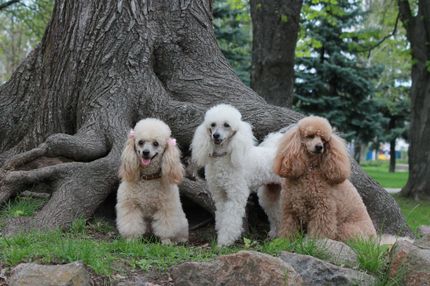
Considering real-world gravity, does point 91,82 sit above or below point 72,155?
above

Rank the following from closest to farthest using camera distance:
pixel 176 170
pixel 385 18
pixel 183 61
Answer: pixel 176 170 < pixel 183 61 < pixel 385 18

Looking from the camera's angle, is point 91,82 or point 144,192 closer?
point 144,192

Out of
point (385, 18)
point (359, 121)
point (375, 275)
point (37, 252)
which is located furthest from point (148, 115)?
point (359, 121)

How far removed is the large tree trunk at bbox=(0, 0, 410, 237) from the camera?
607 cm

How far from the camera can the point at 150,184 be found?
5258 mm

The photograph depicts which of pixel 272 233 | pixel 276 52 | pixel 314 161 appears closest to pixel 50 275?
pixel 314 161

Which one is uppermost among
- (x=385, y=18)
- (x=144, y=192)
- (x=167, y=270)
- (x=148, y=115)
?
(x=385, y=18)

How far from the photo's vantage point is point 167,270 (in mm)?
3957

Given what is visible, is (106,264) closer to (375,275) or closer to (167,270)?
(167,270)

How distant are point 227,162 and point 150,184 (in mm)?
764

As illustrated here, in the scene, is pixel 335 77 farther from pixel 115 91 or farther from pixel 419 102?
pixel 115 91

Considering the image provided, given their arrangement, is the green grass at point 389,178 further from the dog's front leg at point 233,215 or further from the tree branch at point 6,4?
the tree branch at point 6,4

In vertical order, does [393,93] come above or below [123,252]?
above

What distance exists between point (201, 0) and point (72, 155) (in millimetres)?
2832
